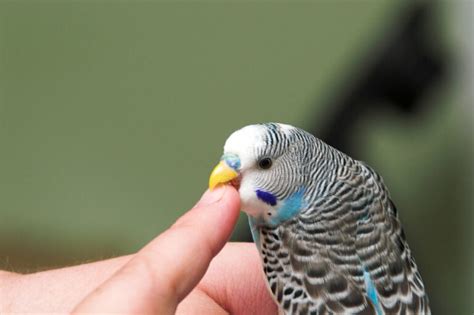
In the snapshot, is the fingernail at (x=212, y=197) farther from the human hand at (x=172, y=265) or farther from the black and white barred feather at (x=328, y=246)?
the black and white barred feather at (x=328, y=246)

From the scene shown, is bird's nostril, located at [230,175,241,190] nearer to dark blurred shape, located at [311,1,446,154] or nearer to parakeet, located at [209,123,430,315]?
parakeet, located at [209,123,430,315]

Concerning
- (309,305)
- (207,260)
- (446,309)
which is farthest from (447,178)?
(207,260)

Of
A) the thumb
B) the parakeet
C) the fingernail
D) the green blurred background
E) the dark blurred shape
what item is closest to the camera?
the thumb

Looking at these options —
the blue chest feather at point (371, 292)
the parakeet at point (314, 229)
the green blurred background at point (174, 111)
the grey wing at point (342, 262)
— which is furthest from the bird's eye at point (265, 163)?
the green blurred background at point (174, 111)

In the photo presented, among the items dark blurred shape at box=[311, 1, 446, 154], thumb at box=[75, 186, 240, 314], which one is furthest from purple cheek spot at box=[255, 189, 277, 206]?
dark blurred shape at box=[311, 1, 446, 154]

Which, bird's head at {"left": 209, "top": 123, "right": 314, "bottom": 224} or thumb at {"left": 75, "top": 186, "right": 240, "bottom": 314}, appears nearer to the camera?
thumb at {"left": 75, "top": 186, "right": 240, "bottom": 314}

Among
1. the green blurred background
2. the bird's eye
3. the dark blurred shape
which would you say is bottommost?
the green blurred background

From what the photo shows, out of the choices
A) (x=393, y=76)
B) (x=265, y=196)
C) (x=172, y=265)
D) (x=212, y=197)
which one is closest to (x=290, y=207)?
(x=265, y=196)
